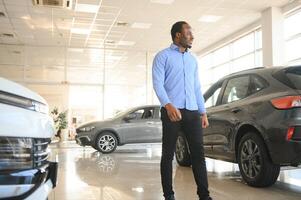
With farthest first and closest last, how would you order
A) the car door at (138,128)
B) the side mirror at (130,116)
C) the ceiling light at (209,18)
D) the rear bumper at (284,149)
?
the ceiling light at (209,18) → the side mirror at (130,116) → the car door at (138,128) → the rear bumper at (284,149)

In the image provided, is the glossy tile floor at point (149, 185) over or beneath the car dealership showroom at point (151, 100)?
beneath

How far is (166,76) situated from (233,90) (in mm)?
1891

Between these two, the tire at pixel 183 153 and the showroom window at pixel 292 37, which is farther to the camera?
the showroom window at pixel 292 37

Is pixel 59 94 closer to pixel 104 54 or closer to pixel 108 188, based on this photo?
pixel 104 54

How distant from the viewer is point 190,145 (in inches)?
117

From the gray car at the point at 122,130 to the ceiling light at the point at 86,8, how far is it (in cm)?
296

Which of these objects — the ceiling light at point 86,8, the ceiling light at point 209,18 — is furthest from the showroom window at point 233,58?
the ceiling light at point 86,8

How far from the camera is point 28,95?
5.54 ft

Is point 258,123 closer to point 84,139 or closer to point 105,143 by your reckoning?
point 105,143

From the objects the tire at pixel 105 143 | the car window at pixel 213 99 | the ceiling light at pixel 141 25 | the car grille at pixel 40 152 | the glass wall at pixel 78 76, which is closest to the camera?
the car grille at pixel 40 152

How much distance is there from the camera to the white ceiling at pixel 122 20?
992 cm

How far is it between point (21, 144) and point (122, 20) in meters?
10.1

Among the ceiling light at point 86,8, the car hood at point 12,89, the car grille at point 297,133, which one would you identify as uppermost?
the ceiling light at point 86,8

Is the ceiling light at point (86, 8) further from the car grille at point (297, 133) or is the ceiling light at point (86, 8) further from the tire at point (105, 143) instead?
the car grille at point (297, 133)
